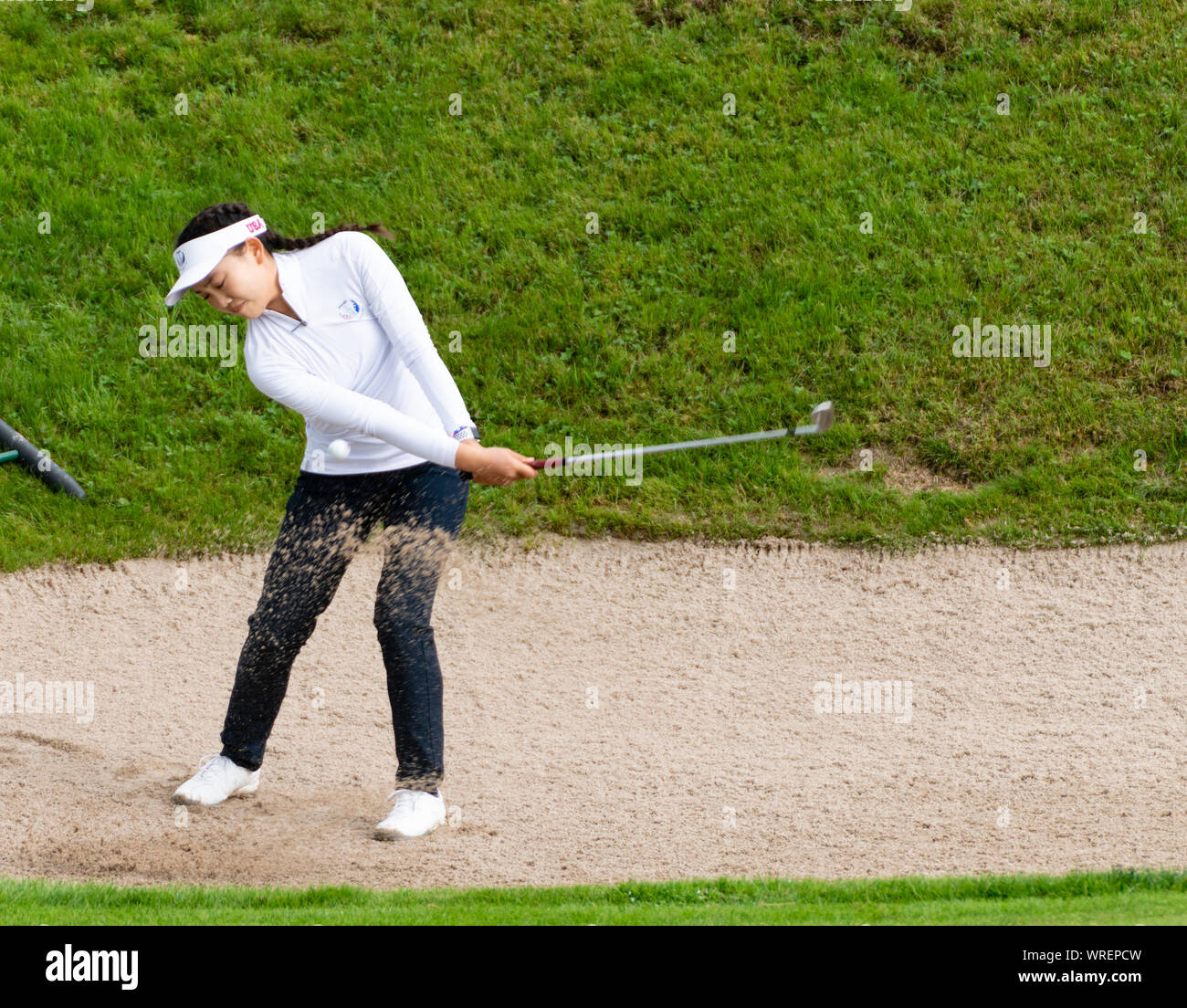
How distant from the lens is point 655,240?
9.80m

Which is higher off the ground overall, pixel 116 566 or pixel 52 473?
pixel 52 473

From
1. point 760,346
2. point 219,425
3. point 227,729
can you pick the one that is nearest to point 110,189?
point 219,425

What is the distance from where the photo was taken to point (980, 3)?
1077 centimetres

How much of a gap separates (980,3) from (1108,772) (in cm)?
677

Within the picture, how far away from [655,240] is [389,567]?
5.17 meters

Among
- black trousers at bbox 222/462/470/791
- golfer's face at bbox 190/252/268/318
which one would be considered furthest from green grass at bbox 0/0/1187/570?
golfer's face at bbox 190/252/268/318

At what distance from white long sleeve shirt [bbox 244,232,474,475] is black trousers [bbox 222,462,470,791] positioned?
4.0 inches

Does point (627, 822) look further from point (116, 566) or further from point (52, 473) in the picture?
point (52, 473)

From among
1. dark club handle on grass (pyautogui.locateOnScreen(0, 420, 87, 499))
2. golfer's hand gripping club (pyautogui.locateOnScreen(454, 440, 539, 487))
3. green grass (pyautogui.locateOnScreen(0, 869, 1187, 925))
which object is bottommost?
green grass (pyautogui.locateOnScreen(0, 869, 1187, 925))

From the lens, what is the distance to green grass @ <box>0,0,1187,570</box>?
860cm

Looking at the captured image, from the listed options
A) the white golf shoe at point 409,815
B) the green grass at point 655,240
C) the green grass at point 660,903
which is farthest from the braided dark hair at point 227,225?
the green grass at point 655,240

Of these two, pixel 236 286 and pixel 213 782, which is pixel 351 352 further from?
pixel 213 782

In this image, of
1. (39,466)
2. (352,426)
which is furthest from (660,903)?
(39,466)

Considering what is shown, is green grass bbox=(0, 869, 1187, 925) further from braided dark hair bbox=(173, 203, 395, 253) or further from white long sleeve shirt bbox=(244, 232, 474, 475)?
braided dark hair bbox=(173, 203, 395, 253)
